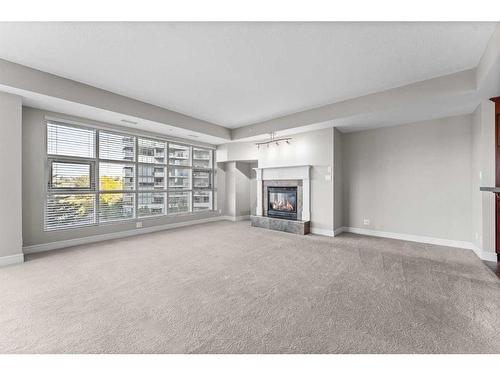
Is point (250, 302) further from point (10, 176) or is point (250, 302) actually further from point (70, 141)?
point (70, 141)

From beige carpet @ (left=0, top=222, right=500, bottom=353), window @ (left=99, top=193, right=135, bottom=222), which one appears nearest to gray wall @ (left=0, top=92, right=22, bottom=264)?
beige carpet @ (left=0, top=222, right=500, bottom=353)

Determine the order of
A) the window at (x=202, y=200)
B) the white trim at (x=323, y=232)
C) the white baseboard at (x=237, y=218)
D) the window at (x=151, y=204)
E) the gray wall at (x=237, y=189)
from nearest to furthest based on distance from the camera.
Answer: the white trim at (x=323, y=232), the window at (x=151, y=204), the window at (x=202, y=200), the white baseboard at (x=237, y=218), the gray wall at (x=237, y=189)

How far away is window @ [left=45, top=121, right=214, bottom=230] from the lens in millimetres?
4199

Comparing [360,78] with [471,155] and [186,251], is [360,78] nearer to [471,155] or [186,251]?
[471,155]

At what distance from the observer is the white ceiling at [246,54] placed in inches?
91.0

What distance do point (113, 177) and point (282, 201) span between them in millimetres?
4154

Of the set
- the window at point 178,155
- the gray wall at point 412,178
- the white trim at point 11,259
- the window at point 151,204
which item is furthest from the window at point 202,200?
the gray wall at point 412,178

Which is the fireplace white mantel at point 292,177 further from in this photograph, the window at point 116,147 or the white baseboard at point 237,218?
the window at point 116,147

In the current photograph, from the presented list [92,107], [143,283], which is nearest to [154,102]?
[92,107]

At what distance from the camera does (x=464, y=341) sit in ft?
5.29

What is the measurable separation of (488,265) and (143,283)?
4.74 meters

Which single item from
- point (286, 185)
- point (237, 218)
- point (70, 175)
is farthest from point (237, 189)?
point (70, 175)

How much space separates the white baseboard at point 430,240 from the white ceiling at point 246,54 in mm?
2870

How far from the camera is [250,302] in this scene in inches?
86.1
